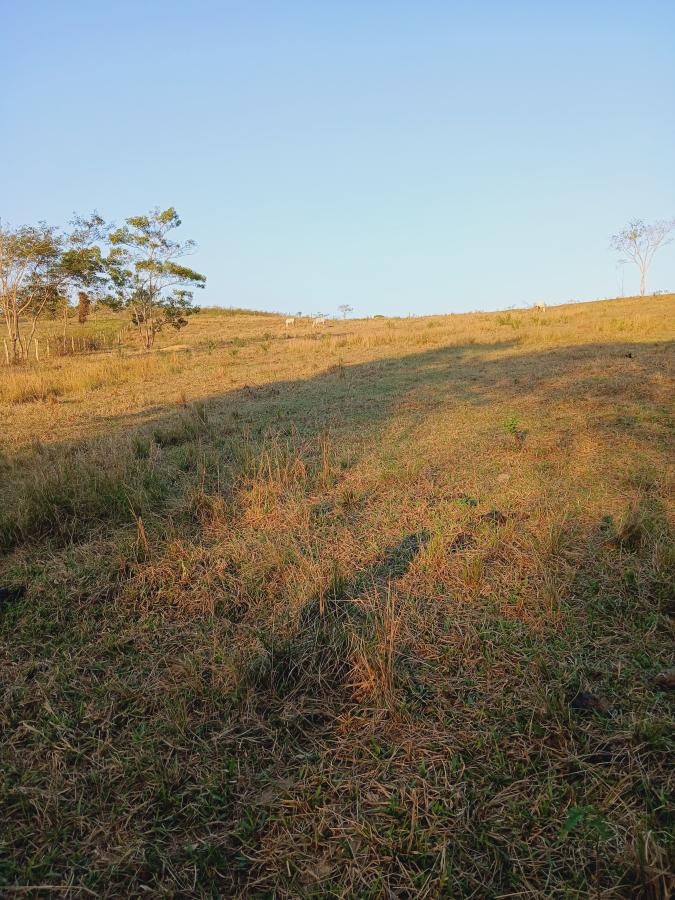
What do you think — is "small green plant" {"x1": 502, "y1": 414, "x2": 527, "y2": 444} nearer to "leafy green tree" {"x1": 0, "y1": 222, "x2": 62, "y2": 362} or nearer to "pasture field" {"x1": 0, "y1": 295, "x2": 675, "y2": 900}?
"pasture field" {"x1": 0, "y1": 295, "x2": 675, "y2": 900}

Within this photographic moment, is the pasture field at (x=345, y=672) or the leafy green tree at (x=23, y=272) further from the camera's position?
the leafy green tree at (x=23, y=272)

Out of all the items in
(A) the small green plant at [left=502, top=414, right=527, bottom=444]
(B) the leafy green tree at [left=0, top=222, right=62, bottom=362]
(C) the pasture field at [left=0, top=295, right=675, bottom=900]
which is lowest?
(C) the pasture field at [left=0, top=295, right=675, bottom=900]

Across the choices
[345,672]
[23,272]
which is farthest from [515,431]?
[23,272]

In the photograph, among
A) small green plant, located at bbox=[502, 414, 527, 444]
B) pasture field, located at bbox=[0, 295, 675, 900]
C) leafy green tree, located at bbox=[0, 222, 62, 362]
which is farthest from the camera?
leafy green tree, located at bbox=[0, 222, 62, 362]

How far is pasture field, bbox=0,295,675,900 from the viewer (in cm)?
136

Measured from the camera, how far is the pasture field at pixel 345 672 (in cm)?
136

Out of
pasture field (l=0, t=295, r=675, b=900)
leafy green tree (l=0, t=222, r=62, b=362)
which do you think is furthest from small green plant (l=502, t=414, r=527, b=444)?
leafy green tree (l=0, t=222, r=62, b=362)

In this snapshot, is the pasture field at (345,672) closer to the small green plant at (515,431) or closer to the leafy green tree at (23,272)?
the small green plant at (515,431)

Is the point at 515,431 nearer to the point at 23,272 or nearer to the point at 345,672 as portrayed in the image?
the point at 345,672

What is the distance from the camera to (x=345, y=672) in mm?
2055

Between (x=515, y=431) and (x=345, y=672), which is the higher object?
(x=515, y=431)

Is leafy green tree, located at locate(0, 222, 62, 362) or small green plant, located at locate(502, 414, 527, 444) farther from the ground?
leafy green tree, located at locate(0, 222, 62, 362)

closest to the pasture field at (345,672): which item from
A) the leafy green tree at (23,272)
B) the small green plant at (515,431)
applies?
the small green plant at (515,431)

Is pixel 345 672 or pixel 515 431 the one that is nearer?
pixel 345 672
